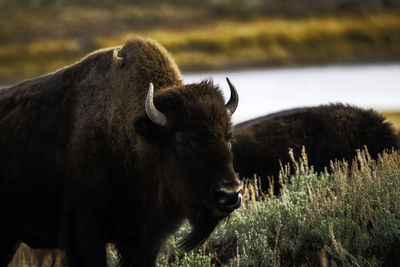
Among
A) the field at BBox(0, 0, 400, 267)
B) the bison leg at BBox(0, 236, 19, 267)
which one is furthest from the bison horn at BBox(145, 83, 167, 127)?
the field at BBox(0, 0, 400, 267)

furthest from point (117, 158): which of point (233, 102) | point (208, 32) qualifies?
point (208, 32)

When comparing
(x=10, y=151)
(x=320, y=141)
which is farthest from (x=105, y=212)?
(x=320, y=141)

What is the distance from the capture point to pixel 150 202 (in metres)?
5.66

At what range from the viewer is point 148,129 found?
18.0 ft

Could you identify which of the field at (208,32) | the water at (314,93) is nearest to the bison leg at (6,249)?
the water at (314,93)

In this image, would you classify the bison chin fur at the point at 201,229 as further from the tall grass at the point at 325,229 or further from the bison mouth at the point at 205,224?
the tall grass at the point at 325,229

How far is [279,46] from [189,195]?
5471 centimetres

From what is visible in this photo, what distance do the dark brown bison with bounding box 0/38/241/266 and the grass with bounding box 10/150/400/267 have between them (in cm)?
50

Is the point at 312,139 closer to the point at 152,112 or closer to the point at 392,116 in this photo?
the point at 152,112

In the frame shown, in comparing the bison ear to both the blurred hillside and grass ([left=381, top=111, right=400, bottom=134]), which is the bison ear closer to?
grass ([left=381, top=111, right=400, bottom=134])

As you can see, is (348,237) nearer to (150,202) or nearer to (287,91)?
(150,202)

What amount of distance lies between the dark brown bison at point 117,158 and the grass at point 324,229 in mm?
498

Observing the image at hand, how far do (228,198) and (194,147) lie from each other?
54 centimetres

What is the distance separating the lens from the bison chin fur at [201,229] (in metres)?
5.45
